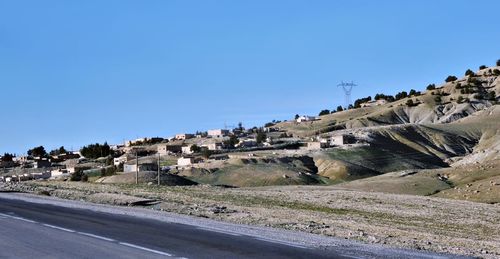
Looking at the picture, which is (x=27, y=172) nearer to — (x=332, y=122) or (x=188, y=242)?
(x=332, y=122)

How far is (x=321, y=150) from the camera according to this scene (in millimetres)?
108312

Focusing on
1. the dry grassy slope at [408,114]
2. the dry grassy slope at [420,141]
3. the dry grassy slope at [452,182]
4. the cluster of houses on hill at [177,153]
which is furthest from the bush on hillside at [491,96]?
the dry grassy slope at [452,182]

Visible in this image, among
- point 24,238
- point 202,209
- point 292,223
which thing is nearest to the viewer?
point 24,238

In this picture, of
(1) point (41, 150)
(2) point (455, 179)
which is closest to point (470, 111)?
(2) point (455, 179)

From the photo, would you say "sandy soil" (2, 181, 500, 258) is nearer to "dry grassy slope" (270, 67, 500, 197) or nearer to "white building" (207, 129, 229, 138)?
"dry grassy slope" (270, 67, 500, 197)

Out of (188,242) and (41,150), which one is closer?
(188,242)

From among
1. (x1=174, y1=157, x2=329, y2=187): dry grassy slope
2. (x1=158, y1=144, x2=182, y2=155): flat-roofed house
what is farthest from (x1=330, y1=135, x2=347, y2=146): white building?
(x1=158, y1=144, x2=182, y2=155): flat-roofed house

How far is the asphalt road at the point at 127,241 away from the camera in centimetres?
1489

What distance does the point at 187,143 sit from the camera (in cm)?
16362

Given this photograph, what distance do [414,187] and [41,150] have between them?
146 m

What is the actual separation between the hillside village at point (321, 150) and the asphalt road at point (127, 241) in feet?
170

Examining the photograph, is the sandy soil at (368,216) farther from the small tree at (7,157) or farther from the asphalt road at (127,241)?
the small tree at (7,157)

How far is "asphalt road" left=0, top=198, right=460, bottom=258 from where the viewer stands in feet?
48.9

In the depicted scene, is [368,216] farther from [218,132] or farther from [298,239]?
[218,132]
